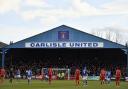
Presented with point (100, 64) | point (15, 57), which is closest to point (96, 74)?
point (100, 64)

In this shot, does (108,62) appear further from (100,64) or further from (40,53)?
(40,53)

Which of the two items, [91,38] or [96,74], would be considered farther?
[96,74]

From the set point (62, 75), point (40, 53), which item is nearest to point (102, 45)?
point (62, 75)

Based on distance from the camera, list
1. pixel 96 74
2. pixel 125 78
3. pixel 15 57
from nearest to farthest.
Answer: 1. pixel 125 78
2. pixel 96 74
3. pixel 15 57

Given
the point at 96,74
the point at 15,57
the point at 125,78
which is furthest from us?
the point at 15,57

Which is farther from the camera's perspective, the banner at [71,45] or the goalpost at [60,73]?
the goalpost at [60,73]

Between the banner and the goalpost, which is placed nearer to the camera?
the banner

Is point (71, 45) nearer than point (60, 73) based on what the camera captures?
Yes

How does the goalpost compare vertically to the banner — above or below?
below

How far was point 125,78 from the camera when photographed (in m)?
67.7

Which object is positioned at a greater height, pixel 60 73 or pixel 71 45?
pixel 71 45

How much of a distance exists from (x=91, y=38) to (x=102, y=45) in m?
1.79

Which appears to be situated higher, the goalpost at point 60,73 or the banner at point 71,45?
the banner at point 71,45

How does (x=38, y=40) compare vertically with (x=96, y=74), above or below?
above
